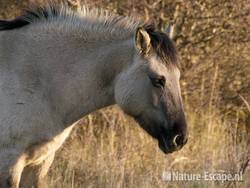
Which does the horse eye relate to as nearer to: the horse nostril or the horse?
the horse

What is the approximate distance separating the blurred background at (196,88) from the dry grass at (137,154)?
0.01 m

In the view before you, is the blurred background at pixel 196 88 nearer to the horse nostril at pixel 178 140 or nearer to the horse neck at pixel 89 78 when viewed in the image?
the horse neck at pixel 89 78

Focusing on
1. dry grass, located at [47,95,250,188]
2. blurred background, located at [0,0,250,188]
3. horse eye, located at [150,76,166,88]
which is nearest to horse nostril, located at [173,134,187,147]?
horse eye, located at [150,76,166,88]

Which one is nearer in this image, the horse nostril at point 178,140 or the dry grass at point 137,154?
the horse nostril at point 178,140

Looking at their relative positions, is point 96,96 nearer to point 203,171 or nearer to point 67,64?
point 67,64

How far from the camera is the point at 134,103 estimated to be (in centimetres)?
509

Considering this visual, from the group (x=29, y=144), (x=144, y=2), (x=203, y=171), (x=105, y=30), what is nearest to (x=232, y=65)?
(x=144, y=2)

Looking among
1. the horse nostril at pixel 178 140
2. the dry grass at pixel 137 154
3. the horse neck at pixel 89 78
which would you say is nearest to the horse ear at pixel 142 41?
the horse neck at pixel 89 78

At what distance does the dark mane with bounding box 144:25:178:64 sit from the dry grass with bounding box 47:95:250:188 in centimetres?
167

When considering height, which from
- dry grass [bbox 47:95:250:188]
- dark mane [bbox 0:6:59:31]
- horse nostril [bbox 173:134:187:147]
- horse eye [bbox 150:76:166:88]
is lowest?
dry grass [bbox 47:95:250:188]

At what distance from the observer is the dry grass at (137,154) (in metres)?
6.52

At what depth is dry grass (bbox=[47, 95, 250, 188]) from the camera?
6523 mm

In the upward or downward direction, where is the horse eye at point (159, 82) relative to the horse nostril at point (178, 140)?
upward

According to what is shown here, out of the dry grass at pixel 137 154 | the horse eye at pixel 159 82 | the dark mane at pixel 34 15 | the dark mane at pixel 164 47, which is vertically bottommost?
the dry grass at pixel 137 154
